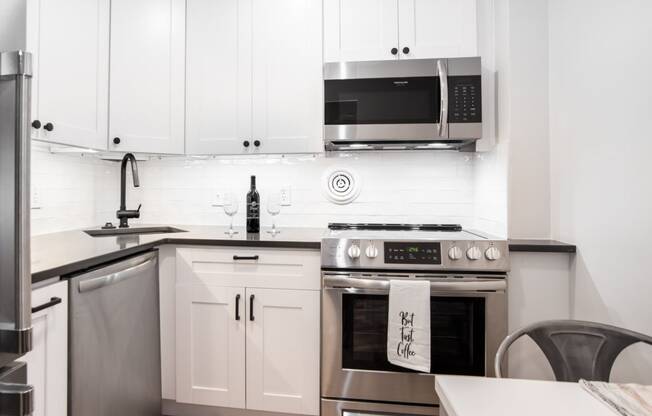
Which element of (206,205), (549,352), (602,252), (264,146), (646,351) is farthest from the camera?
(206,205)

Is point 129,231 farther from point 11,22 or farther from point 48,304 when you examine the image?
point 11,22

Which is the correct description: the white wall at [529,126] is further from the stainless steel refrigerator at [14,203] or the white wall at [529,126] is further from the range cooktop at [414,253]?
the stainless steel refrigerator at [14,203]

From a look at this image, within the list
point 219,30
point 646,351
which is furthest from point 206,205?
point 646,351

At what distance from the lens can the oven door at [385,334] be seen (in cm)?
156

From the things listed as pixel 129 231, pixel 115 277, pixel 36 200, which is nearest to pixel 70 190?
pixel 36 200

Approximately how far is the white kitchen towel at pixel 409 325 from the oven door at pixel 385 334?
6cm

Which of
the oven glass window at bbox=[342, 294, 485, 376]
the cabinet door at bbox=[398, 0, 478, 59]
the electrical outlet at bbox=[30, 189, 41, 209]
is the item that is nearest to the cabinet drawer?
the oven glass window at bbox=[342, 294, 485, 376]

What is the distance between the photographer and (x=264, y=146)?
204 centimetres

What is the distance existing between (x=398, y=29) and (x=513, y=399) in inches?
74.2

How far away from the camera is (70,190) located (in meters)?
2.08

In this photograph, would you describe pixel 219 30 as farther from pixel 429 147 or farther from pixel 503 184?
pixel 503 184

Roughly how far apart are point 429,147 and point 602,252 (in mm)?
1062

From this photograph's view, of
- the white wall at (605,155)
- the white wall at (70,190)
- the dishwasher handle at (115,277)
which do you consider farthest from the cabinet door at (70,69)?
the white wall at (605,155)

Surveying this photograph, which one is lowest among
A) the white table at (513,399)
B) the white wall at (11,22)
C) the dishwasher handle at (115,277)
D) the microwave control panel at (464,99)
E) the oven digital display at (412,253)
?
the white table at (513,399)
